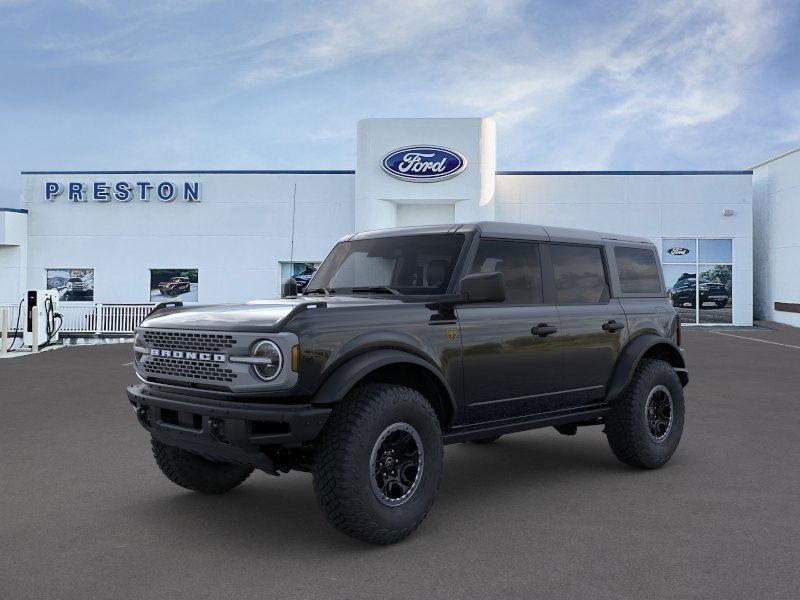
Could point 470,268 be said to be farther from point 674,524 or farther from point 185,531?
point 185,531

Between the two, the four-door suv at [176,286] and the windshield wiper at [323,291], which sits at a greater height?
the four-door suv at [176,286]

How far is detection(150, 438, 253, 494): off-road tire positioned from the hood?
3.17 feet

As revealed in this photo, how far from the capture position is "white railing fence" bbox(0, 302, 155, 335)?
25.9m

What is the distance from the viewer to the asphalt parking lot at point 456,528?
3.83 metres

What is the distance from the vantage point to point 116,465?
650 centimetres

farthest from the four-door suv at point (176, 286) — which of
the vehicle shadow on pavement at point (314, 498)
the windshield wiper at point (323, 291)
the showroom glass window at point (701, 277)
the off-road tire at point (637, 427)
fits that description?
the off-road tire at point (637, 427)

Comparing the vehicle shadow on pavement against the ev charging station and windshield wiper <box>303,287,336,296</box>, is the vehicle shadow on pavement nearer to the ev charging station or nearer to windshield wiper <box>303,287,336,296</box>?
windshield wiper <box>303,287,336,296</box>

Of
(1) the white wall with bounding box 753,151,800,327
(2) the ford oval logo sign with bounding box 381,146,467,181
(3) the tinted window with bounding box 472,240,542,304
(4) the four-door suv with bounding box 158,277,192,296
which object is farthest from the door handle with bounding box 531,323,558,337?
(1) the white wall with bounding box 753,151,800,327

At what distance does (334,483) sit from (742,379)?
34.2ft

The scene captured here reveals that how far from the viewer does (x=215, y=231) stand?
92.1ft

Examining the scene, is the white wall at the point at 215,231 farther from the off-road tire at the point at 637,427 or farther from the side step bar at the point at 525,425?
the side step bar at the point at 525,425

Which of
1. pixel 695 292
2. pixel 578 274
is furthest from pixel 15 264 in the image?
pixel 578 274

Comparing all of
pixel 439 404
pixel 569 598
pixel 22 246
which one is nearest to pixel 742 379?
pixel 439 404

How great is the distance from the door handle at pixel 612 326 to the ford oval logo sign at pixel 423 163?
20.8 metres
